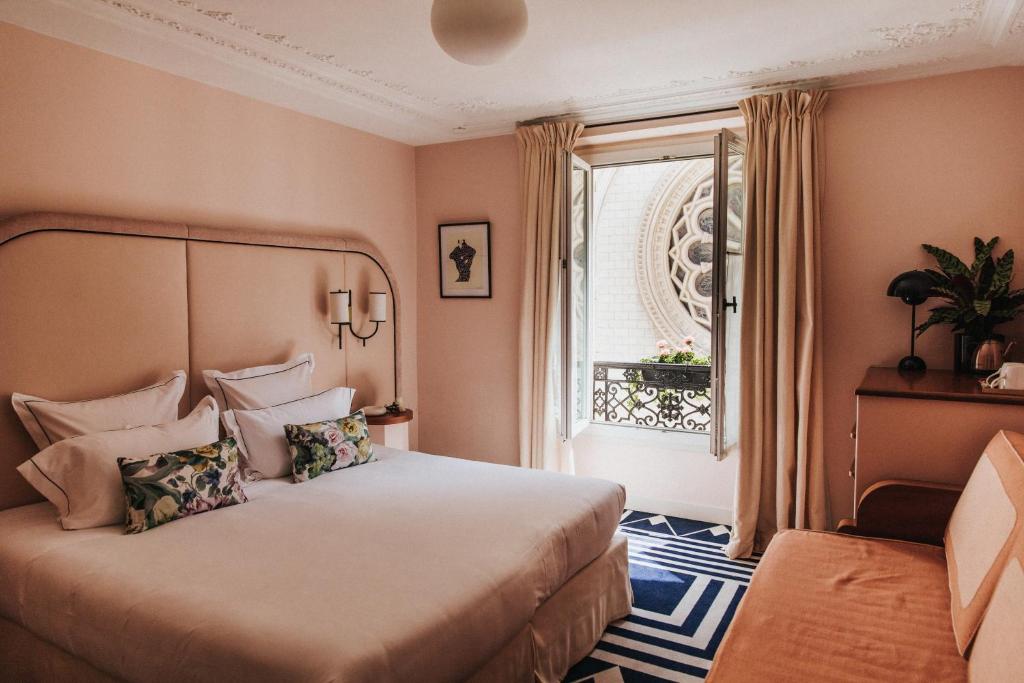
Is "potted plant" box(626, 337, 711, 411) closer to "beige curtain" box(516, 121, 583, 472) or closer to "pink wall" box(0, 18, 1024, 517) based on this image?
"beige curtain" box(516, 121, 583, 472)

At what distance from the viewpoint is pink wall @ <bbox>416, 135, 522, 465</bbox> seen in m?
4.38

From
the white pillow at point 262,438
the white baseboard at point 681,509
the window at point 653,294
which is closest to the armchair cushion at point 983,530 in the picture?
the white baseboard at point 681,509

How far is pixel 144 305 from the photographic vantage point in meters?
2.89

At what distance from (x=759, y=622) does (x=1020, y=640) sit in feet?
2.05

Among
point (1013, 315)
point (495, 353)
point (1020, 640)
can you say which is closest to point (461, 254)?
point (495, 353)

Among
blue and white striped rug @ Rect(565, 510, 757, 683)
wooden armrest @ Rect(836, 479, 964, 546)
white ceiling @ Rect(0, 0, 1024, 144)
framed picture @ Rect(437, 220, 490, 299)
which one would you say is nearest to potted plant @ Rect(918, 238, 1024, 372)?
white ceiling @ Rect(0, 0, 1024, 144)

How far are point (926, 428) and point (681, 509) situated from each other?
201 centimetres

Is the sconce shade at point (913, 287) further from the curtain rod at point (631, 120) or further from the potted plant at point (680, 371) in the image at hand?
the potted plant at point (680, 371)

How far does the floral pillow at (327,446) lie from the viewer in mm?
2953

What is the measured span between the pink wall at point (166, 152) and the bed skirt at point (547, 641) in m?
1.62

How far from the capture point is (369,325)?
4.20 metres

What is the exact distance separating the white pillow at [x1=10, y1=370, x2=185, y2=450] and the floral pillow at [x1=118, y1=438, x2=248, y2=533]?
28 centimetres

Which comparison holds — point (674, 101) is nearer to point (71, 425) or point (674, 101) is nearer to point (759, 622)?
point (759, 622)

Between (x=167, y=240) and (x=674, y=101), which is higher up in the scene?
(x=674, y=101)
